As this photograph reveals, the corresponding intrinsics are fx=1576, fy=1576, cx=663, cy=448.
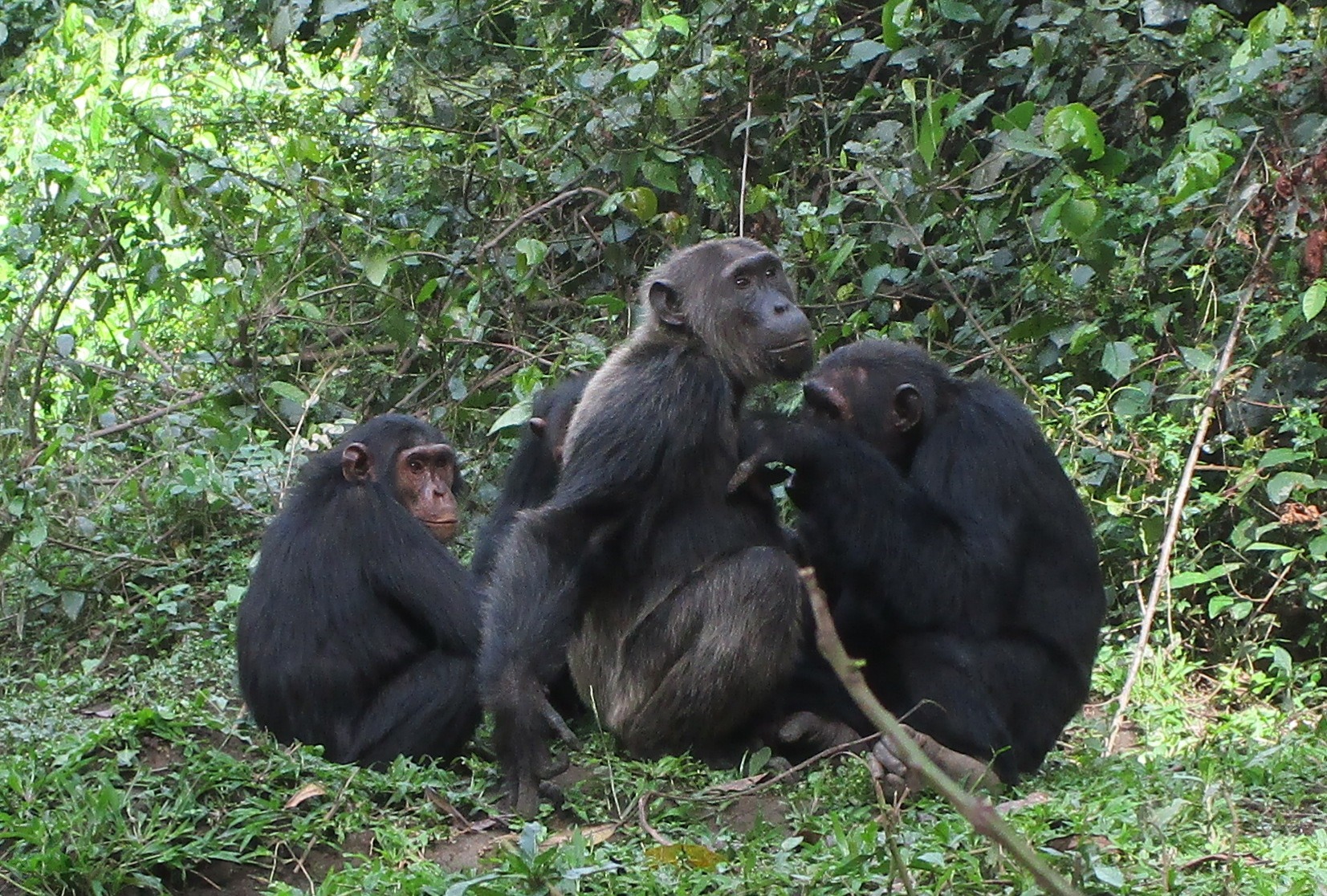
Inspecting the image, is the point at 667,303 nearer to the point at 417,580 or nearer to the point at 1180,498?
the point at 417,580

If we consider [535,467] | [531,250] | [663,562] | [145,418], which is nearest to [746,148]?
[531,250]

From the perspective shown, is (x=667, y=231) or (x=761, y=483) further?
(x=667, y=231)

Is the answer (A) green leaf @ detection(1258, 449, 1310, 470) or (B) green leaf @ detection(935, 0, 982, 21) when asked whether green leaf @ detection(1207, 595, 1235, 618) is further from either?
(B) green leaf @ detection(935, 0, 982, 21)

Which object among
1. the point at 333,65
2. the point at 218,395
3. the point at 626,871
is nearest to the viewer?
the point at 626,871

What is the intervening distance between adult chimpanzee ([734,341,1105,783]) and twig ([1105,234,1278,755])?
722mm

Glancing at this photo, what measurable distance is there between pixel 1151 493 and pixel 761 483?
248 centimetres

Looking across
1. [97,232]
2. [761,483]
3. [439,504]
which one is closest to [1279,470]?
[761,483]

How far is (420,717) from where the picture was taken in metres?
5.37

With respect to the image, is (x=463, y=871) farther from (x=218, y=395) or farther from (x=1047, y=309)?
(x=218, y=395)

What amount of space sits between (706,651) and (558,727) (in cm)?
53

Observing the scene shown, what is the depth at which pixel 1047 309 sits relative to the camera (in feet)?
25.1

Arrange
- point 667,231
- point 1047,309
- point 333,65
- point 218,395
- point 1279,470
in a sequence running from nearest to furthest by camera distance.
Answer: point 1279,470 → point 1047,309 → point 667,231 → point 218,395 → point 333,65

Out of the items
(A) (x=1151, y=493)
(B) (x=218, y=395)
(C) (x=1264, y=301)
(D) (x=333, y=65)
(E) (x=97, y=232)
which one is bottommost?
(A) (x=1151, y=493)

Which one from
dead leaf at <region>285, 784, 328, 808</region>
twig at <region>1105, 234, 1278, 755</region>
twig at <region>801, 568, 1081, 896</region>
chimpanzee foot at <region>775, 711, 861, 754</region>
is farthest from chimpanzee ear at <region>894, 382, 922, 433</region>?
twig at <region>801, 568, 1081, 896</region>
